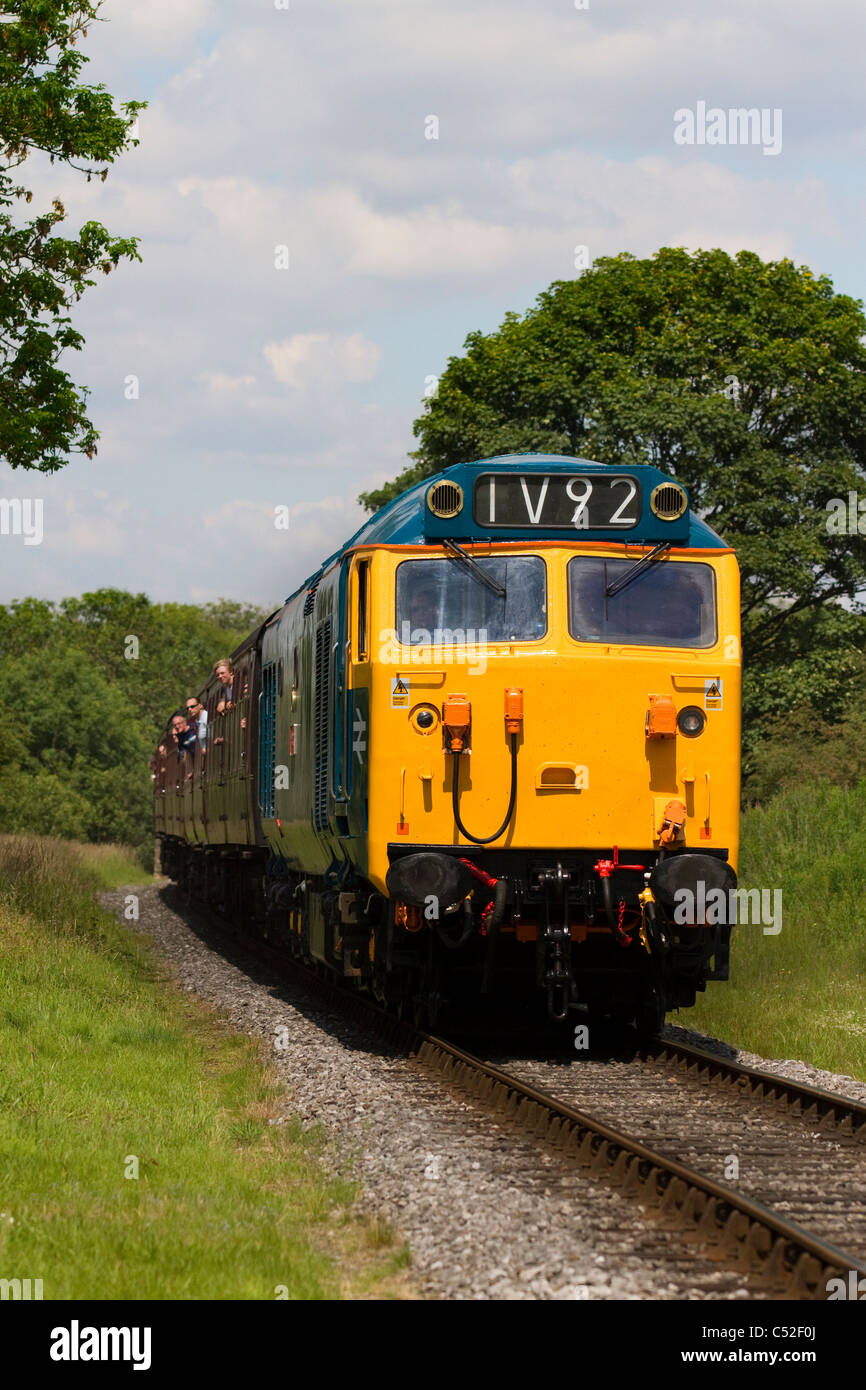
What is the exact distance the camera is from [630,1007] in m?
12.7

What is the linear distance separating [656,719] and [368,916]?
9.34 feet

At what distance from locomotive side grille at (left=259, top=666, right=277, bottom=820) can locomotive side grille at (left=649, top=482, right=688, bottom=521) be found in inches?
252

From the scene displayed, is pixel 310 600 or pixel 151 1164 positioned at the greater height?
pixel 310 600

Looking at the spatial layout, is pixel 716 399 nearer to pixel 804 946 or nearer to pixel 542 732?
pixel 804 946

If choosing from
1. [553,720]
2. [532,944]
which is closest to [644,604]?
[553,720]

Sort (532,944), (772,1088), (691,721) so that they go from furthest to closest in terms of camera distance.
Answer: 1. (532,944)
2. (691,721)
3. (772,1088)

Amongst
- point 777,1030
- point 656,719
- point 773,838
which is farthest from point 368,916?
point 773,838

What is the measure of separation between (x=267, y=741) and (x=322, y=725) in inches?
170

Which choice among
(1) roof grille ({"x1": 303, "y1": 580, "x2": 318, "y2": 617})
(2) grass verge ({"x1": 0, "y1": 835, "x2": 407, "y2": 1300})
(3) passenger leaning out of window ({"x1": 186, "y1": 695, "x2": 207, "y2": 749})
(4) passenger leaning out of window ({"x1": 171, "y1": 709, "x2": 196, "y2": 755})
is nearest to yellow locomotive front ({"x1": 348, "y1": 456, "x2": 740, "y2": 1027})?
(2) grass verge ({"x1": 0, "y1": 835, "x2": 407, "y2": 1300})

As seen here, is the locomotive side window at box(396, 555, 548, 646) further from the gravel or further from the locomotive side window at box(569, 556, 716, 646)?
the gravel

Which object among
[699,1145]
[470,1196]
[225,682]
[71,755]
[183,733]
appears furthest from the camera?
[71,755]

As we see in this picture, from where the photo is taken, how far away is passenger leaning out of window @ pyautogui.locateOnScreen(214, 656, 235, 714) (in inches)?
870

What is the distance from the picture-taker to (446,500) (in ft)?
37.1

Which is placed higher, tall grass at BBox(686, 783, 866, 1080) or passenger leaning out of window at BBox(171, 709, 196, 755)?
passenger leaning out of window at BBox(171, 709, 196, 755)
